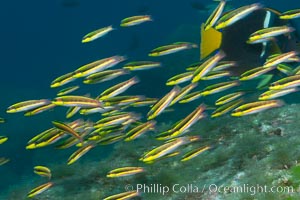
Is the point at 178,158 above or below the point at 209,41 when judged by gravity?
below

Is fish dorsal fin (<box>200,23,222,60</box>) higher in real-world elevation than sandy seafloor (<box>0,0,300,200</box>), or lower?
higher

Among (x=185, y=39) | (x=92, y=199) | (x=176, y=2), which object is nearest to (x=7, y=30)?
(x=176, y=2)

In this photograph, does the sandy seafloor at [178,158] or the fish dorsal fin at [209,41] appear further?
the fish dorsal fin at [209,41]

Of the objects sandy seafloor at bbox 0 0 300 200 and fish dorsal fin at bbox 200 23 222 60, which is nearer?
sandy seafloor at bbox 0 0 300 200

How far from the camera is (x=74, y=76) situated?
6082 mm

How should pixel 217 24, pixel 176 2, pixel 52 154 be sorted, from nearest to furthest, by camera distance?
pixel 217 24, pixel 52 154, pixel 176 2

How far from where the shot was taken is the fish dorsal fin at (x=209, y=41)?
20.2ft

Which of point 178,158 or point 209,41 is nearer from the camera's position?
point 209,41

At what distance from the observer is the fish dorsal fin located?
6148mm

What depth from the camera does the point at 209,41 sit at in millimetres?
6230

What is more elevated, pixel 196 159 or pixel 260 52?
pixel 260 52

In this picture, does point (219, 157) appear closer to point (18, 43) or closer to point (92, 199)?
point (92, 199)

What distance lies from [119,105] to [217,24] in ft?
6.88

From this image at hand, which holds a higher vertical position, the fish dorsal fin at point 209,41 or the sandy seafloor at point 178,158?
the fish dorsal fin at point 209,41
